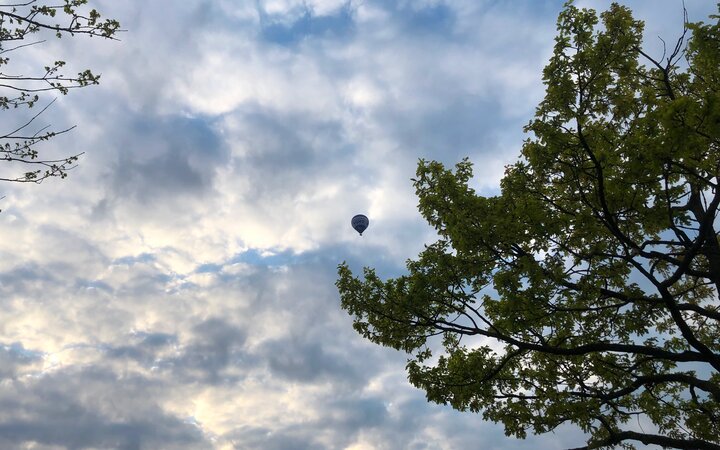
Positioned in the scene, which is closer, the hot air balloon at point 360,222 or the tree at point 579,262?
the tree at point 579,262

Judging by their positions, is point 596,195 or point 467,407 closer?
point 596,195

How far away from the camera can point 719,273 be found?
12.7 metres

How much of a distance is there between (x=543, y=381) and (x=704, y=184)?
6.30m

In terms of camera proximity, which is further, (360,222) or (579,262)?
(360,222)

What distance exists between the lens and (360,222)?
44.9 metres

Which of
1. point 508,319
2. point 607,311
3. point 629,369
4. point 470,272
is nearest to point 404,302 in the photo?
point 470,272

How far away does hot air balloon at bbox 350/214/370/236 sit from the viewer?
44531mm

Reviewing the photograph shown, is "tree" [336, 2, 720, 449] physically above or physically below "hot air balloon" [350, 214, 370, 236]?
below

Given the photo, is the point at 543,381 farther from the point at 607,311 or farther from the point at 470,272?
the point at 470,272

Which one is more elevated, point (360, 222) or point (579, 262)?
point (360, 222)

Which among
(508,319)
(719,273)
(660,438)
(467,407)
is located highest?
(719,273)

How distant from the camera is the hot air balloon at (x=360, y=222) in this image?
44531 mm

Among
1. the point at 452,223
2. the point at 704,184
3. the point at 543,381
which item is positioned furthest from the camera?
the point at 543,381

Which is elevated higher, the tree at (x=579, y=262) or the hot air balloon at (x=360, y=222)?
the hot air balloon at (x=360, y=222)
